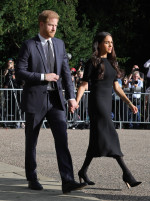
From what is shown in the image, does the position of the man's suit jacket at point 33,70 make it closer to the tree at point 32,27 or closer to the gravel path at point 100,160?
the gravel path at point 100,160

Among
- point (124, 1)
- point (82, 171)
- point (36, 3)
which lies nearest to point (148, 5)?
point (124, 1)

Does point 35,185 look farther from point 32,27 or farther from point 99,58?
point 32,27

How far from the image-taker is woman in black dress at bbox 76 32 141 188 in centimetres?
606

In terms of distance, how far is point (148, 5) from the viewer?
26.5 m

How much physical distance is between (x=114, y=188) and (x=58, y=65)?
155 cm

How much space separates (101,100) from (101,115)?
0.58 feet

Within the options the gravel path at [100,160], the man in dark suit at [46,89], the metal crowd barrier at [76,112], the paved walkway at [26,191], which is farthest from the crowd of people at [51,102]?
the metal crowd barrier at [76,112]

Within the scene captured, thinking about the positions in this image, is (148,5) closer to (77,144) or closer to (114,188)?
(77,144)

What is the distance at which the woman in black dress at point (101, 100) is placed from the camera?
6.06 m

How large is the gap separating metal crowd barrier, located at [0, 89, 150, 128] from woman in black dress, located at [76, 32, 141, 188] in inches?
313

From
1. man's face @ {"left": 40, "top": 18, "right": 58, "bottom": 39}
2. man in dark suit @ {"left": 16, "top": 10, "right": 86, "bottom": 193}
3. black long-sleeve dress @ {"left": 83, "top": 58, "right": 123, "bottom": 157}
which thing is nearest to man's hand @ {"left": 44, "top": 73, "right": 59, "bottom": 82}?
man in dark suit @ {"left": 16, "top": 10, "right": 86, "bottom": 193}

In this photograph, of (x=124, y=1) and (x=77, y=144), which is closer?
(x=77, y=144)

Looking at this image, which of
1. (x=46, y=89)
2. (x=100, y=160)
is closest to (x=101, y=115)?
(x=46, y=89)

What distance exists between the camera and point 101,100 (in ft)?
20.2
